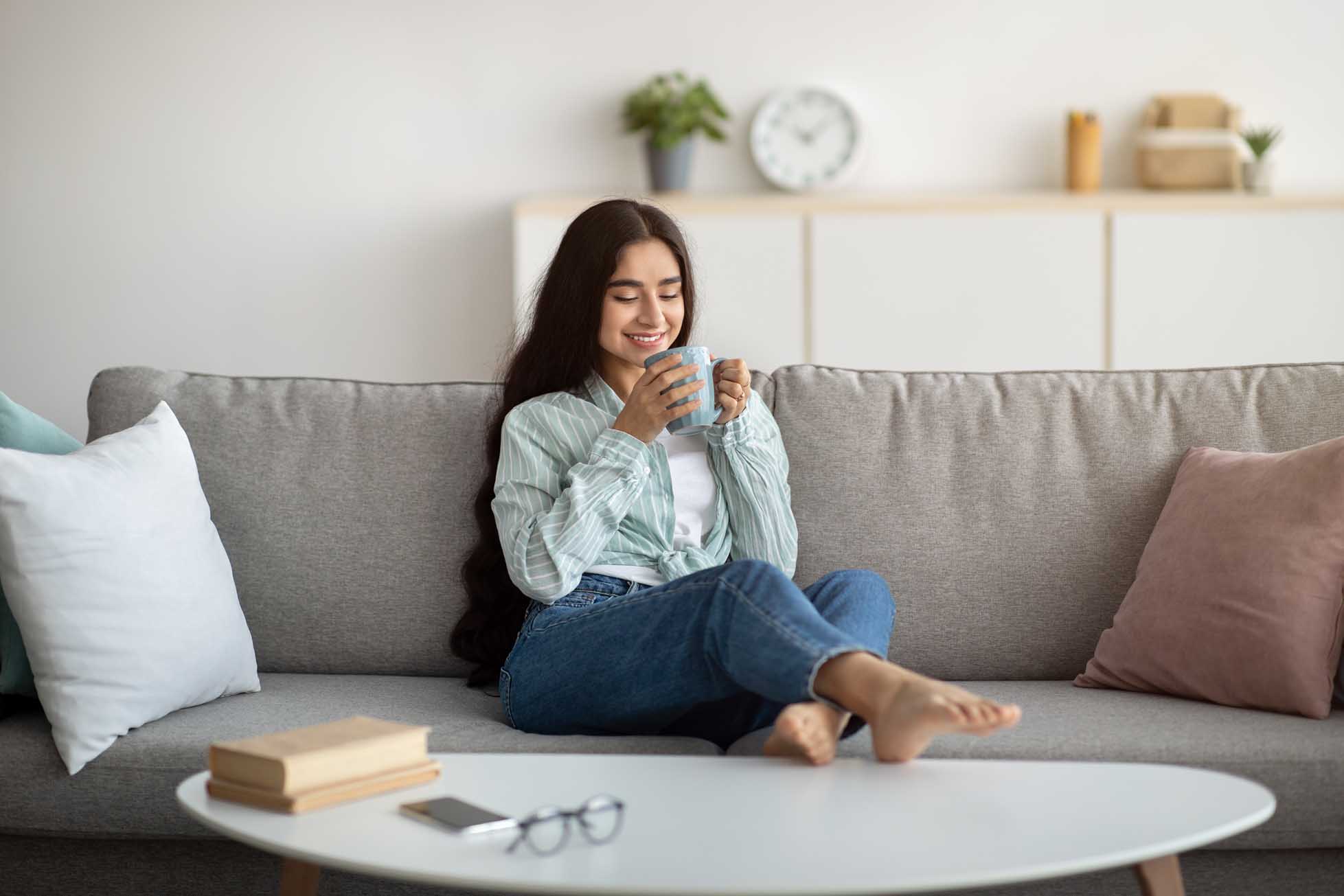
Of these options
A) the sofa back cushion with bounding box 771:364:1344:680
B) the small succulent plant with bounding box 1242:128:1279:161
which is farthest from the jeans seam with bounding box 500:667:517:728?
the small succulent plant with bounding box 1242:128:1279:161

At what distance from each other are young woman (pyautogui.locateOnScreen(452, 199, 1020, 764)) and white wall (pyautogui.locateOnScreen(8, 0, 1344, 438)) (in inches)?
91.0

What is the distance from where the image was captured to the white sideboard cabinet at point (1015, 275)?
402cm

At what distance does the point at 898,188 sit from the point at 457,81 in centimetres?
142

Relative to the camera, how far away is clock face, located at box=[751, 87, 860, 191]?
4.34 metres

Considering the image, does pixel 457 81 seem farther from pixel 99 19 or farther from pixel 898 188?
pixel 898 188

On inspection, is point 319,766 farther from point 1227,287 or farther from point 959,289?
point 1227,287

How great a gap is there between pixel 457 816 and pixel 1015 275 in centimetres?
315

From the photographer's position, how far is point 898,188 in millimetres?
4441

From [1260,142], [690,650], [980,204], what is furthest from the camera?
[1260,142]

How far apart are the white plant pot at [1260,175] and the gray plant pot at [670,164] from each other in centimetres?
166

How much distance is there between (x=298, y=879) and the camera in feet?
4.86

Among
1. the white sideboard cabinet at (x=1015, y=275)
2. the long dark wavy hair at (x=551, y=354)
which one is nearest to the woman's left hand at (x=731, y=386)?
the long dark wavy hair at (x=551, y=354)

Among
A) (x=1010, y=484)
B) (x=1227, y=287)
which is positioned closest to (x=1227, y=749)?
(x=1010, y=484)

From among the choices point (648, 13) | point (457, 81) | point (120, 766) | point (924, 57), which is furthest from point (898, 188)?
point (120, 766)
